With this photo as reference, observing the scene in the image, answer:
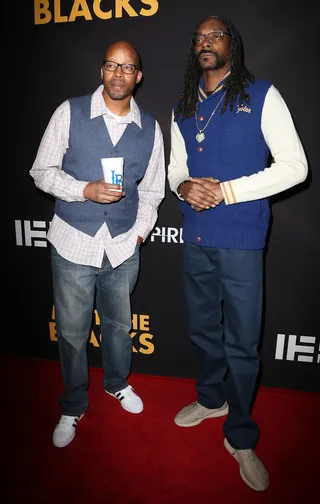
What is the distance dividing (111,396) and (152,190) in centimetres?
144

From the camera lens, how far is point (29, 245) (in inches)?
109

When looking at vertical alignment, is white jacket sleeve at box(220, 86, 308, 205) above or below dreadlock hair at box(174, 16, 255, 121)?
below

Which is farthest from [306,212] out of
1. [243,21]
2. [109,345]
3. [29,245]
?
[29,245]

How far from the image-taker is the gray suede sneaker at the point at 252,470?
192cm

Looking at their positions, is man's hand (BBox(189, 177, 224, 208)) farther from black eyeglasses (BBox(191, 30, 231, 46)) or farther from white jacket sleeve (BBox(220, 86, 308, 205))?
black eyeglasses (BBox(191, 30, 231, 46))

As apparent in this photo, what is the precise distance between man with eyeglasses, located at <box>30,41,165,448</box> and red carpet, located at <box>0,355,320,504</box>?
0.18 meters

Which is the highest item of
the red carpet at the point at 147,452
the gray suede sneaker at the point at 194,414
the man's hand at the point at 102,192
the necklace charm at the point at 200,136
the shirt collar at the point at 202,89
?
the shirt collar at the point at 202,89

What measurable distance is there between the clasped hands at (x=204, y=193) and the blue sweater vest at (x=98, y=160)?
38 centimetres

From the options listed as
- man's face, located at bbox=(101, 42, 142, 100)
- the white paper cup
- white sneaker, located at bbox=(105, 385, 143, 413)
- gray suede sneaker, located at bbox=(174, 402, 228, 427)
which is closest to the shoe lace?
white sneaker, located at bbox=(105, 385, 143, 413)

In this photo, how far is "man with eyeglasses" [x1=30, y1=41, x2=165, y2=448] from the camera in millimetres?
1932

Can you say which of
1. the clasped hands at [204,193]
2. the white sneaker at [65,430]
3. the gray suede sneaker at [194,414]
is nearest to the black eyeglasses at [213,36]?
the clasped hands at [204,193]

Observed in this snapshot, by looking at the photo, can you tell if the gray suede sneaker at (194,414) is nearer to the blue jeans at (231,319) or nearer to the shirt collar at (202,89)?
the blue jeans at (231,319)

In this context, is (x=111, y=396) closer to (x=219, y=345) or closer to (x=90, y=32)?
(x=219, y=345)

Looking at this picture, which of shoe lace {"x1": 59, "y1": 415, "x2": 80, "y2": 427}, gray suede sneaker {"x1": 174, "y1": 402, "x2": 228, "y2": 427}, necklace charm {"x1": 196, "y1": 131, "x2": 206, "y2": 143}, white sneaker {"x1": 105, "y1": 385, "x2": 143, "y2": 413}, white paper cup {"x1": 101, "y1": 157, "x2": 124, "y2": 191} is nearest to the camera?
white paper cup {"x1": 101, "y1": 157, "x2": 124, "y2": 191}
